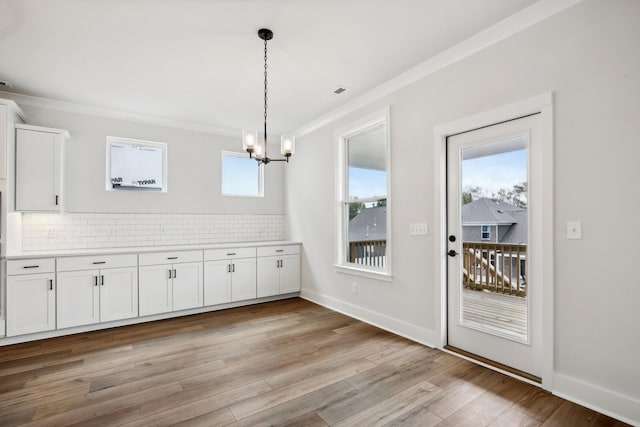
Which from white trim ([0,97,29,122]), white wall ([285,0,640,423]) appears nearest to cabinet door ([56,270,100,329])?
white trim ([0,97,29,122])

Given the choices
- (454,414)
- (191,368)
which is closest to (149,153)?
(191,368)

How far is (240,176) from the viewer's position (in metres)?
5.56

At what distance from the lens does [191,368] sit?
9.02 feet

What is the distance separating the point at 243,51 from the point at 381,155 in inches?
77.3

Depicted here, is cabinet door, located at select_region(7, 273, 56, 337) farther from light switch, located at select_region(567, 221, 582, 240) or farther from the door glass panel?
light switch, located at select_region(567, 221, 582, 240)

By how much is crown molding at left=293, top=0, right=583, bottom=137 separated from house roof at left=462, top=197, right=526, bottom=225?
1.33 metres

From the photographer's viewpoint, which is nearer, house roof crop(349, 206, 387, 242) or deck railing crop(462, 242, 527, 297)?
deck railing crop(462, 242, 527, 297)

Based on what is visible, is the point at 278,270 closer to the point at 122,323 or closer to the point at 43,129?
the point at 122,323

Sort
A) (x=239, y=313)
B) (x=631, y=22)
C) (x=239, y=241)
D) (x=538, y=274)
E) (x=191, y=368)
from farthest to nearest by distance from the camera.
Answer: (x=239, y=241) < (x=239, y=313) < (x=191, y=368) < (x=538, y=274) < (x=631, y=22)

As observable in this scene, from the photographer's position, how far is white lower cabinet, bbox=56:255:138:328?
11.8 ft

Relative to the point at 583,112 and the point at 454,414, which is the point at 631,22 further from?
the point at 454,414

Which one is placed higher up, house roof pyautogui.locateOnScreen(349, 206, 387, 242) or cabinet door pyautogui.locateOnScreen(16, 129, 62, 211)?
cabinet door pyautogui.locateOnScreen(16, 129, 62, 211)

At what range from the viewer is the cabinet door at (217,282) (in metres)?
4.47

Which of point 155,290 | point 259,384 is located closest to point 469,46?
point 259,384
